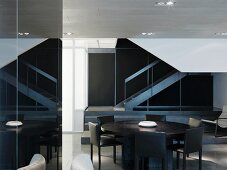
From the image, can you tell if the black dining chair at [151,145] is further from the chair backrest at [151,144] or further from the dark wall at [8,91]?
the dark wall at [8,91]

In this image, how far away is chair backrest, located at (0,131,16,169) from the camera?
1972 millimetres

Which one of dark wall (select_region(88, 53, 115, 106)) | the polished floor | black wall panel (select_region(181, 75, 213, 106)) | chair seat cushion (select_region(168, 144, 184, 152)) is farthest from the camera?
dark wall (select_region(88, 53, 115, 106))

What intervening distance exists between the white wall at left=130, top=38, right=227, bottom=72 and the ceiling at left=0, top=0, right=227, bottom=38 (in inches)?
15.7

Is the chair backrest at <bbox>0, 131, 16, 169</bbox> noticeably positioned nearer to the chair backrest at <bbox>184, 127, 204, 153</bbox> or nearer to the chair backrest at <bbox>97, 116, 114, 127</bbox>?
the chair backrest at <bbox>184, 127, 204, 153</bbox>

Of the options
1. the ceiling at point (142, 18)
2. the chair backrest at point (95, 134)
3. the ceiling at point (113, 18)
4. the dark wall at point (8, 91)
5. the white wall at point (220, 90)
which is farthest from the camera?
the white wall at point (220, 90)

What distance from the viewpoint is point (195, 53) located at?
826 cm

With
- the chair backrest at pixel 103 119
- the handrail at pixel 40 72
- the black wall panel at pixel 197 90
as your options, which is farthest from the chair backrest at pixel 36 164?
the black wall panel at pixel 197 90

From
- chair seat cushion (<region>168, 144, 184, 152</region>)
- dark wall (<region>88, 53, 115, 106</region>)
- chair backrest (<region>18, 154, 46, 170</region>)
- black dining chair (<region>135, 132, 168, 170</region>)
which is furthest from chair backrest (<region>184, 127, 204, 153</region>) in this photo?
dark wall (<region>88, 53, 115, 106</region>)

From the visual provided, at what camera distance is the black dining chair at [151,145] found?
4.79 metres

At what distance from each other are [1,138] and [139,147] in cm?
320

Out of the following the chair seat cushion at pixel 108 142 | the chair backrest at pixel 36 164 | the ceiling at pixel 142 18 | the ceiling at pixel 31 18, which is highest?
the ceiling at pixel 142 18

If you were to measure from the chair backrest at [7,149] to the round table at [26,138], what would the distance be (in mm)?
13

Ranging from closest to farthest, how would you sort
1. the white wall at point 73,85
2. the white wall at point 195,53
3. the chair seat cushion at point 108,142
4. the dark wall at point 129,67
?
the chair seat cushion at point 108,142 → the white wall at point 195,53 → the white wall at point 73,85 → the dark wall at point 129,67

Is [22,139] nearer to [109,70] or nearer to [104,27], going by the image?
[104,27]
